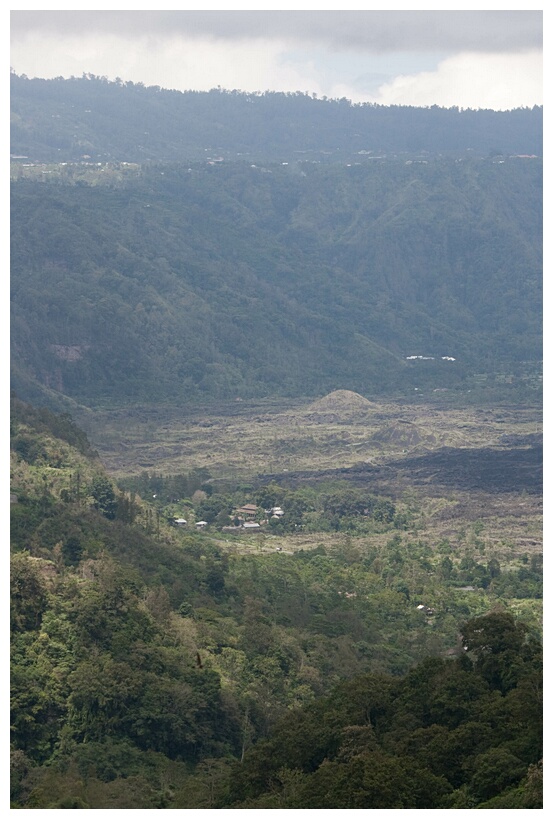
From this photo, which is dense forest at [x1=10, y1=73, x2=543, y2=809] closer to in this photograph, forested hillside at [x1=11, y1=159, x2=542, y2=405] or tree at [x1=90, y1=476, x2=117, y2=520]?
tree at [x1=90, y1=476, x2=117, y2=520]

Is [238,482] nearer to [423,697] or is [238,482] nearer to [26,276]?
[26,276]

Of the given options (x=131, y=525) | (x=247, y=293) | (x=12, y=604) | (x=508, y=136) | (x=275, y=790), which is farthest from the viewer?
(x=508, y=136)

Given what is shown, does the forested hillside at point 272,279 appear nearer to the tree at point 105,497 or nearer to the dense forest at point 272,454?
the dense forest at point 272,454

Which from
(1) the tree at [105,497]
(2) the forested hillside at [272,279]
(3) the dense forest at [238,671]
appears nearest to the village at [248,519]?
(3) the dense forest at [238,671]

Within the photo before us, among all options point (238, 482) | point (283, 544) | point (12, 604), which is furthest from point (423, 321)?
point (12, 604)

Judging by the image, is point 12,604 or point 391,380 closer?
point 12,604

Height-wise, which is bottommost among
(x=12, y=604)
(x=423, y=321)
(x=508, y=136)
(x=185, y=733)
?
(x=185, y=733)

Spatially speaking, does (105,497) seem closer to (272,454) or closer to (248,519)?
(248,519)
